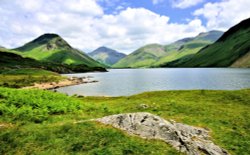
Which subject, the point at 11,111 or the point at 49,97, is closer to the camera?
the point at 11,111

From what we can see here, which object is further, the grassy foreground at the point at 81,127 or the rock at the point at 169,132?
the rock at the point at 169,132

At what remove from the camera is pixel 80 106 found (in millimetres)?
33250

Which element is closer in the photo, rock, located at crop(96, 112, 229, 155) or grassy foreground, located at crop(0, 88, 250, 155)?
grassy foreground, located at crop(0, 88, 250, 155)

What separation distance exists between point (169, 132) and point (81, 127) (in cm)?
749

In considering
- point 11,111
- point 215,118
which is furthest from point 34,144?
point 215,118

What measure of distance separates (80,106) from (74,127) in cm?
1061

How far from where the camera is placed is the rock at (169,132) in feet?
66.0

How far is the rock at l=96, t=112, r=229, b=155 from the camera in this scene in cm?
2011

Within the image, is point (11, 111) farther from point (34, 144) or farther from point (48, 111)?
point (34, 144)

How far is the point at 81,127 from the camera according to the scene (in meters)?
22.7

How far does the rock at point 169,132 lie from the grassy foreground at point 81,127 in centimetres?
97

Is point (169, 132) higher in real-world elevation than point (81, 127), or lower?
lower

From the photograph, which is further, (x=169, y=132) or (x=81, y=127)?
(x=81, y=127)

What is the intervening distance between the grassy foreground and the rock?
0.97m
